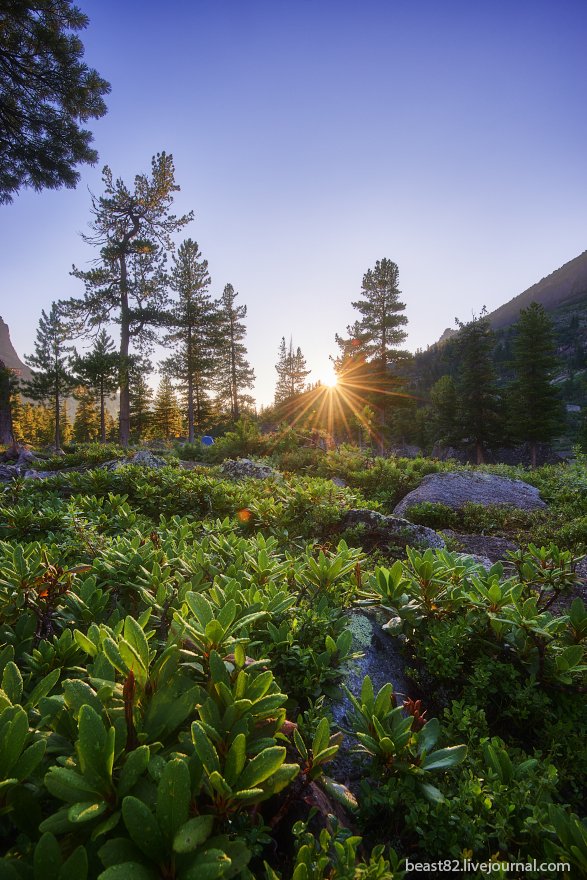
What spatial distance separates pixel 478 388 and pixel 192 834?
119 feet

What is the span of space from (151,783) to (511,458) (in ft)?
163

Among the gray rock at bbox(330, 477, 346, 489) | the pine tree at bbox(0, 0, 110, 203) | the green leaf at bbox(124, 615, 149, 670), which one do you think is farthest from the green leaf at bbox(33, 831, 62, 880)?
the pine tree at bbox(0, 0, 110, 203)

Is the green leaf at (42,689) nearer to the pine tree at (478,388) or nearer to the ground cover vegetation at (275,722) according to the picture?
the ground cover vegetation at (275,722)

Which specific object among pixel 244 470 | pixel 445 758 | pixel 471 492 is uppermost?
pixel 244 470

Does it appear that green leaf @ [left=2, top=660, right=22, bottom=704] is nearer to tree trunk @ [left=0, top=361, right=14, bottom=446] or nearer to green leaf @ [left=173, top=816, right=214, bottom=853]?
green leaf @ [left=173, top=816, right=214, bottom=853]

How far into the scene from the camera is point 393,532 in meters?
4.96

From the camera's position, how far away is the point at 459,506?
24.5 ft

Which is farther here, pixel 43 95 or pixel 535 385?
pixel 535 385

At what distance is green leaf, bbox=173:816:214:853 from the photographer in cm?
83

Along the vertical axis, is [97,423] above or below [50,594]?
above

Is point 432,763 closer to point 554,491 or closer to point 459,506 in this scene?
point 459,506

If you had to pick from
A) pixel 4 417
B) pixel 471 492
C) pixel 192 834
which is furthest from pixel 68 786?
pixel 4 417

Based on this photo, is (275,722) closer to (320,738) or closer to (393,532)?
(320,738)

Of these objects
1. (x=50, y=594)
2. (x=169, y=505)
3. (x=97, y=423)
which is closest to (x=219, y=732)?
(x=50, y=594)
